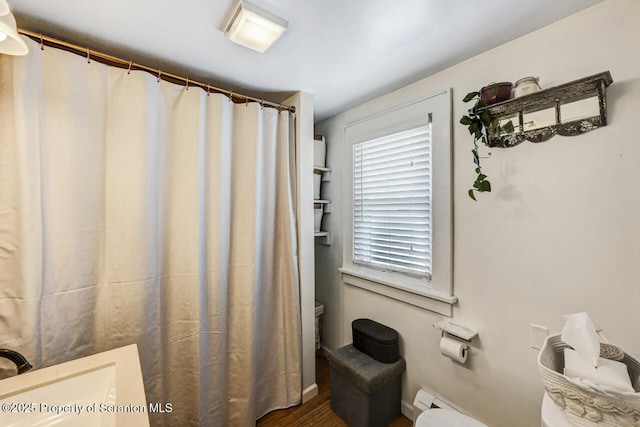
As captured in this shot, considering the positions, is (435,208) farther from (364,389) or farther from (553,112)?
(364,389)

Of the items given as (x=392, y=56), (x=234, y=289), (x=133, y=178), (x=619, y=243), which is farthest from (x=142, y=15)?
(x=619, y=243)

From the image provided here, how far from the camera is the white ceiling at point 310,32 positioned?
1.09 metres

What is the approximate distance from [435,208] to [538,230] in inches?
20.6

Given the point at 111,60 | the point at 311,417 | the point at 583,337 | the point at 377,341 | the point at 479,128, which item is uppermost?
the point at 111,60

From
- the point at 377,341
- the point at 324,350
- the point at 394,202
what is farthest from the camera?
the point at 324,350

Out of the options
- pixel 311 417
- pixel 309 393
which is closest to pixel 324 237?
pixel 309 393

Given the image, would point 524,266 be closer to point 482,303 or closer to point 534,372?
point 482,303

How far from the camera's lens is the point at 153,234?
4.69ft

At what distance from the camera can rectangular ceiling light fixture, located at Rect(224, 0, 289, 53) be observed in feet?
3.55

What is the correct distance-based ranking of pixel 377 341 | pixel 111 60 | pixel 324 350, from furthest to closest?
pixel 324 350 < pixel 377 341 < pixel 111 60

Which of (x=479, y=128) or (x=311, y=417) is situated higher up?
(x=479, y=128)

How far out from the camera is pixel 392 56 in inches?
57.4

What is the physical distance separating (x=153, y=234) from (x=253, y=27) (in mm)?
1189

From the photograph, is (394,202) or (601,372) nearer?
(601,372)
